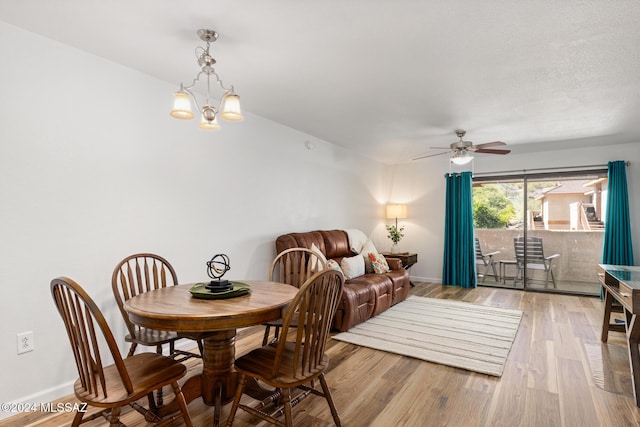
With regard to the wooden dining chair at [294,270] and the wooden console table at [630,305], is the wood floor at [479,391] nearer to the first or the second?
the wooden console table at [630,305]

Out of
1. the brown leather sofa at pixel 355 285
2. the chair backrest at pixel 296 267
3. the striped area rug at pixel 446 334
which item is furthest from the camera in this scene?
the brown leather sofa at pixel 355 285

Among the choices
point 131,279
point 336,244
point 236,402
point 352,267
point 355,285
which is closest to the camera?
point 236,402

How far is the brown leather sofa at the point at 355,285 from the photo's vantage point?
366cm

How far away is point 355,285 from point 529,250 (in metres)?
3.76

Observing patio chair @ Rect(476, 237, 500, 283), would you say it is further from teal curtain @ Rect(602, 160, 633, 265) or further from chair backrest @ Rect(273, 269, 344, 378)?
chair backrest @ Rect(273, 269, 344, 378)

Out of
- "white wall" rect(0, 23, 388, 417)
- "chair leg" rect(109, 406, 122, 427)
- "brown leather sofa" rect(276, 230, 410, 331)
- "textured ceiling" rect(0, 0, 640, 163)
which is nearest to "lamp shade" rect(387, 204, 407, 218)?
"brown leather sofa" rect(276, 230, 410, 331)

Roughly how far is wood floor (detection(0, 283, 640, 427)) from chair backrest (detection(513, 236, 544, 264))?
2359 millimetres

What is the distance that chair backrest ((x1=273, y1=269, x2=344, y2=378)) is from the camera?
1.60 metres

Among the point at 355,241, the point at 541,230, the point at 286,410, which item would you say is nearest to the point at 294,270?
the point at 286,410

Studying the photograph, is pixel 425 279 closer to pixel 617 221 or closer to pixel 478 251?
pixel 478 251

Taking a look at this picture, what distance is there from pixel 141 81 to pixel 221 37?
101 cm

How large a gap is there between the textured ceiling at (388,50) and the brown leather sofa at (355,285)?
153cm

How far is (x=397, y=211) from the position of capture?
6637mm

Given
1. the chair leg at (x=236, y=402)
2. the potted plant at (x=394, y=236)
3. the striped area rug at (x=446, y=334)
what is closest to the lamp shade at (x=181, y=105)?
the chair leg at (x=236, y=402)
